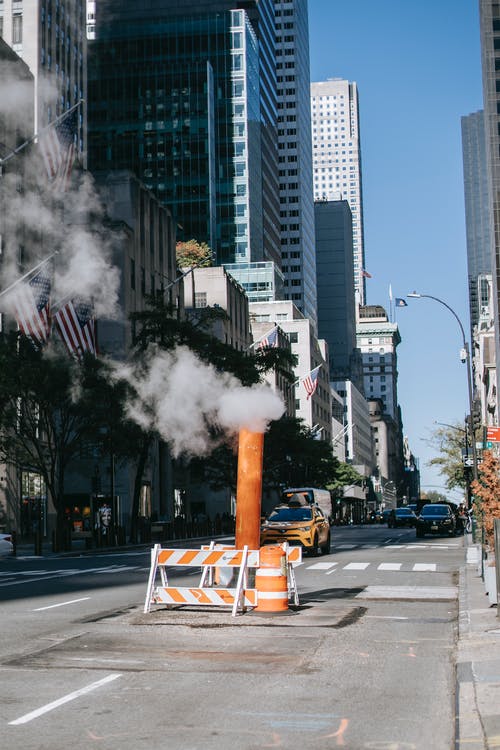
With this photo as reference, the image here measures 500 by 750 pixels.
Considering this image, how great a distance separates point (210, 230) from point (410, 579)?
117 m

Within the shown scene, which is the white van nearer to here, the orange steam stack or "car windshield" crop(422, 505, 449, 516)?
"car windshield" crop(422, 505, 449, 516)

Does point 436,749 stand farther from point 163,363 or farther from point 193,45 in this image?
point 193,45

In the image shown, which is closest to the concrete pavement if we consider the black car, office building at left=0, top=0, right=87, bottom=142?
the black car

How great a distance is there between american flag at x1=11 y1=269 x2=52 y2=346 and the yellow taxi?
9.50 metres

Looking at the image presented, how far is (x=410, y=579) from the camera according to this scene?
24.1 metres

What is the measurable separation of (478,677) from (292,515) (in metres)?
23.4

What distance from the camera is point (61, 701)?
29.7 ft

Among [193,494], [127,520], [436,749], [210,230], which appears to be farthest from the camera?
[210,230]

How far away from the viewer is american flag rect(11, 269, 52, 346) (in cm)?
3164

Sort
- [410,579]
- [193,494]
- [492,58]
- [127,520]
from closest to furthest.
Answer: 1. [410,579]
2. [127,520]
3. [193,494]
4. [492,58]

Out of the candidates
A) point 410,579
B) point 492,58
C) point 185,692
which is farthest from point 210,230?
point 185,692

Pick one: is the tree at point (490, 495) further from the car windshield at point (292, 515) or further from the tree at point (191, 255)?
the tree at point (191, 255)

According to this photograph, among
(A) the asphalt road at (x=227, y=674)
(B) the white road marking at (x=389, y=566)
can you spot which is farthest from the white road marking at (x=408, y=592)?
(B) the white road marking at (x=389, y=566)

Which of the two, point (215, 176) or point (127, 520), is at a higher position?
point (215, 176)
